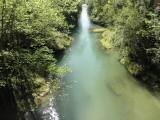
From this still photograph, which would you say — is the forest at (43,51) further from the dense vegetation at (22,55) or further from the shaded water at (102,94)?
the shaded water at (102,94)

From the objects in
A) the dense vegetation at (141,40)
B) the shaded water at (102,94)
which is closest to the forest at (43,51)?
the dense vegetation at (141,40)

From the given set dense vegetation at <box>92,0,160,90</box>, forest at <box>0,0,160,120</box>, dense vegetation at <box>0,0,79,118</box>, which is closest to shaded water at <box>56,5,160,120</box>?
forest at <box>0,0,160,120</box>

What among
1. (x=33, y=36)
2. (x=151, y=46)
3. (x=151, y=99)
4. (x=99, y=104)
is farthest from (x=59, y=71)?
(x=151, y=46)

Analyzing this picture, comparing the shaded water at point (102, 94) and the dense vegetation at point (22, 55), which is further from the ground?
the dense vegetation at point (22, 55)

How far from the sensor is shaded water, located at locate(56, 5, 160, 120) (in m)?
29.5

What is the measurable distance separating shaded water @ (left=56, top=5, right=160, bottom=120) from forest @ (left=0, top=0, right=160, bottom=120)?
0.64 m

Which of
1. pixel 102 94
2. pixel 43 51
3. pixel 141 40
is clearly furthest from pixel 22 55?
pixel 141 40

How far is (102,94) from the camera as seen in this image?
3406cm

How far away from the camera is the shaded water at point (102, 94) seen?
2945 centimetres

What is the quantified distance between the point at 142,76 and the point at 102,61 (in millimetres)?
10033

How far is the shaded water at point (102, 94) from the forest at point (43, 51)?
0.64 m

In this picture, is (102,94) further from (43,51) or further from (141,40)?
(141,40)

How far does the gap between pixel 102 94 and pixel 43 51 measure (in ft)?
26.0

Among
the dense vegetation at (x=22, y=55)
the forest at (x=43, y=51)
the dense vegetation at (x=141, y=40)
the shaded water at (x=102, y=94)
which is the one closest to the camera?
the dense vegetation at (x=22, y=55)
